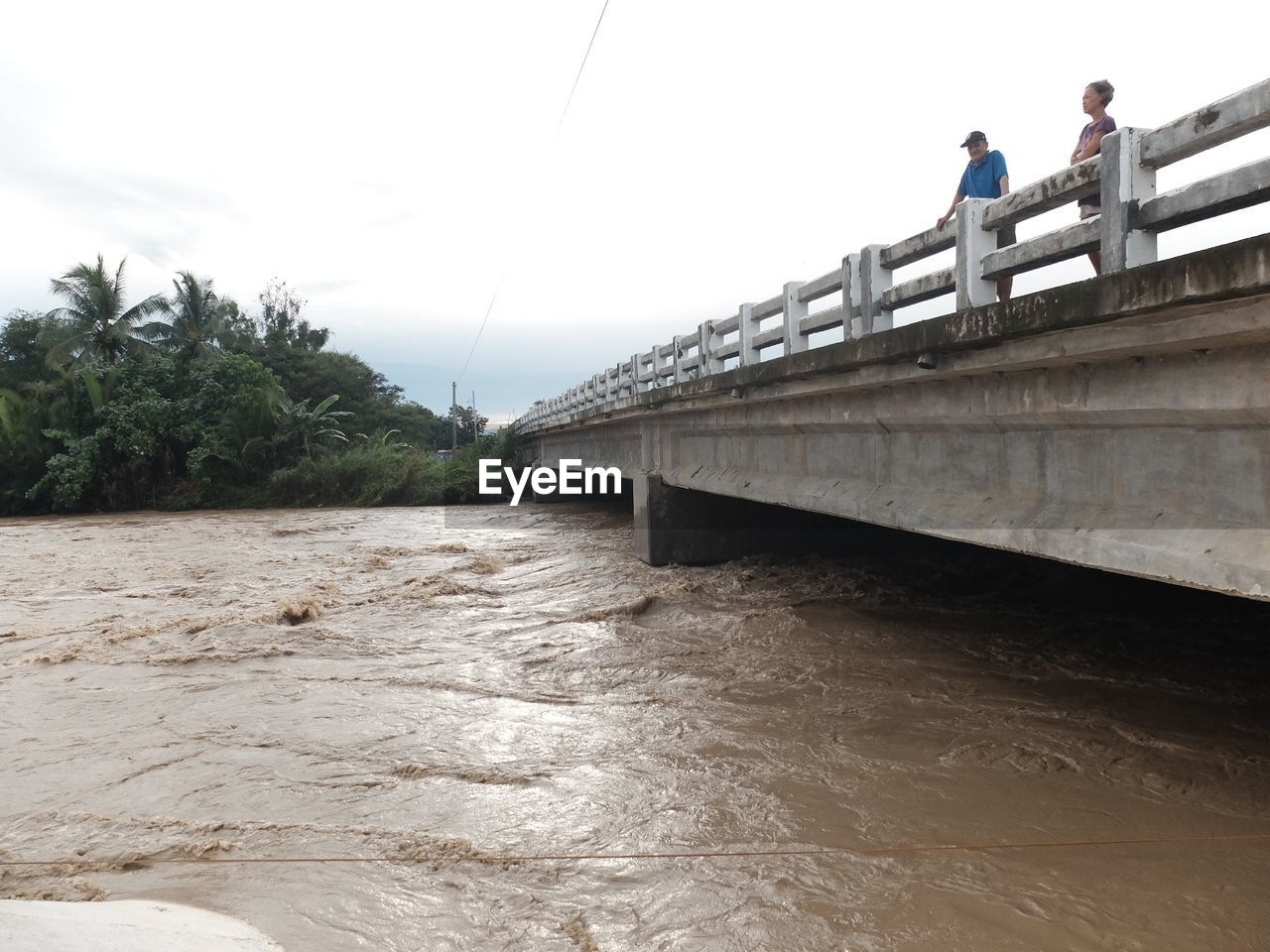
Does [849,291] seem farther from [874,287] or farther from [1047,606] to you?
[1047,606]

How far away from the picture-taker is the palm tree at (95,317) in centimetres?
3641

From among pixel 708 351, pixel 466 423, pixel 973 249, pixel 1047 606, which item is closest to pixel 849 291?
pixel 973 249

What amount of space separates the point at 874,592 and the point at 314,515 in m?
22.9

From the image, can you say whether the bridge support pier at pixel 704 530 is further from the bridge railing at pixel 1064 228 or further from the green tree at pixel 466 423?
the green tree at pixel 466 423

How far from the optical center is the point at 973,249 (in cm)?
559

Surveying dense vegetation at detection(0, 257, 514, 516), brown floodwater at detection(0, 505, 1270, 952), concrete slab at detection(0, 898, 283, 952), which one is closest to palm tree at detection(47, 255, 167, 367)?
dense vegetation at detection(0, 257, 514, 516)

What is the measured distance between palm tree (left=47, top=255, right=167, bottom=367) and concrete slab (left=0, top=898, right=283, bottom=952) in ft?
130

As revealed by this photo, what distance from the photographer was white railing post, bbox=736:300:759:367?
9938 mm

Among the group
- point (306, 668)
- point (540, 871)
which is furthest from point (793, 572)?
point (540, 871)

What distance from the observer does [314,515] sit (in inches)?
1124

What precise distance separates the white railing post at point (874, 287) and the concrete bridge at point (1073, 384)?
0.7 inches

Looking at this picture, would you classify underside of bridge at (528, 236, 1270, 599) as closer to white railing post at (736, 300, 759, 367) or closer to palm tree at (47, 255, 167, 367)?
white railing post at (736, 300, 759, 367)

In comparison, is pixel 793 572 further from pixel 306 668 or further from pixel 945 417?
pixel 306 668

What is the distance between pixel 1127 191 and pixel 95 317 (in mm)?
42408
